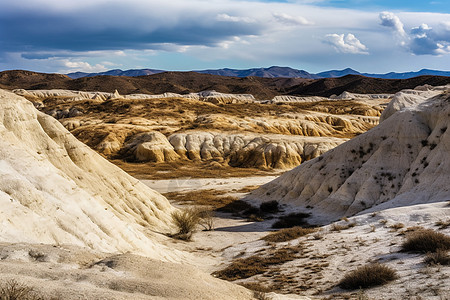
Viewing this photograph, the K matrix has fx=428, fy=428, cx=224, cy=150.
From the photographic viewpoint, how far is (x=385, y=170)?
23.5 metres

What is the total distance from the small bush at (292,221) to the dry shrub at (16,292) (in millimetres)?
17831

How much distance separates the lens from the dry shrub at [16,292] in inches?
215

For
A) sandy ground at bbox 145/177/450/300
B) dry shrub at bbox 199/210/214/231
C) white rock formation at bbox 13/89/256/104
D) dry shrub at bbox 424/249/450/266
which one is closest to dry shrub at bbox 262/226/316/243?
sandy ground at bbox 145/177/450/300

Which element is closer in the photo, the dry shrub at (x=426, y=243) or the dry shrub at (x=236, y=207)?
the dry shrub at (x=426, y=243)

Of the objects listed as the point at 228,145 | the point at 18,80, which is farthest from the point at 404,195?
the point at 18,80

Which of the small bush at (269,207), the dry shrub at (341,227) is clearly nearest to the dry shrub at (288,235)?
the dry shrub at (341,227)

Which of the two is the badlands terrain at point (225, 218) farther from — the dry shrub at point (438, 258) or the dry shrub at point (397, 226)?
the dry shrub at point (438, 258)

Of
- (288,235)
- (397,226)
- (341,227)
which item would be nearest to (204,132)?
(288,235)

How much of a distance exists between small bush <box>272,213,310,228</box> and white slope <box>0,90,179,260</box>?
6006mm

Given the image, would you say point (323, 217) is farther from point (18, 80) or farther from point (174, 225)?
point (18, 80)

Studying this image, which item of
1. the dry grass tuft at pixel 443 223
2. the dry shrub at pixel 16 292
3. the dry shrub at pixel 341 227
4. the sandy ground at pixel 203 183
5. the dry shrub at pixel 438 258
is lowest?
the sandy ground at pixel 203 183

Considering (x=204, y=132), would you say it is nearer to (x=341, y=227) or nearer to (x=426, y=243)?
(x=341, y=227)

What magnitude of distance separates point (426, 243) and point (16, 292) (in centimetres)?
924

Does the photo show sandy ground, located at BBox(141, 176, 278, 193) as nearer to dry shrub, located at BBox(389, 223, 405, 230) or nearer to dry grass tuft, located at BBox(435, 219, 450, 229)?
dry shrub, located at BBox(389, 223, 405, 230)
